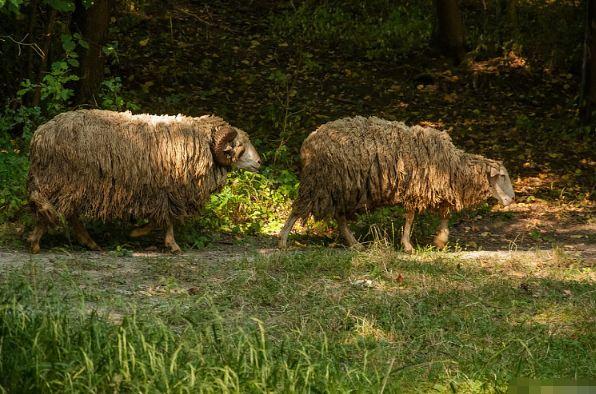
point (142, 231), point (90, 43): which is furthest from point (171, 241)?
point (90, 43)

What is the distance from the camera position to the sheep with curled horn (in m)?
8.87

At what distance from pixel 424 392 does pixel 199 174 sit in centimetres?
461

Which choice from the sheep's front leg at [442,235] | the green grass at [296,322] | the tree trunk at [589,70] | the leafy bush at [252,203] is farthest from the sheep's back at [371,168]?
the tree trunk at [589,70]

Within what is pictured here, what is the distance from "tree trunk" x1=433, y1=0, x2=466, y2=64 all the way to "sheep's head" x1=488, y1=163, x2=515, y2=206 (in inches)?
287

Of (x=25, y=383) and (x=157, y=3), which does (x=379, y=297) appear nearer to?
(x=25, y=383)

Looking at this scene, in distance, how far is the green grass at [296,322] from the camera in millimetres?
5031

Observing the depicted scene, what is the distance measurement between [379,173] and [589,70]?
7.20 meters

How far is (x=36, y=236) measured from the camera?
9000 mm

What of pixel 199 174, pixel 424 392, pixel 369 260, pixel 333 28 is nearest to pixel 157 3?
pixel 333 28

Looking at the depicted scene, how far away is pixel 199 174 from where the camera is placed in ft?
30.7

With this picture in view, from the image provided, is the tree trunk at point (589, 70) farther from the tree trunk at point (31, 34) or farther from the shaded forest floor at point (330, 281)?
the tree trunk at point (31, 34)

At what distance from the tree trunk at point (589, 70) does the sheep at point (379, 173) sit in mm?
5802

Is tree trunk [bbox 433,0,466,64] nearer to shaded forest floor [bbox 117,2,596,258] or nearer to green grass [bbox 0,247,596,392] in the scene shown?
shaded forest floor [bbox 117,2,596,258]

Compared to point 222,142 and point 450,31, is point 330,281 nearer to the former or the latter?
point 222,142
